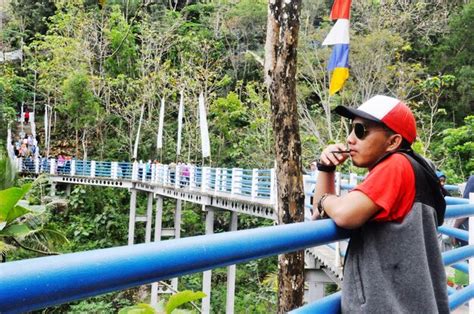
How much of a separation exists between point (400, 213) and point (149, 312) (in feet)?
3.84

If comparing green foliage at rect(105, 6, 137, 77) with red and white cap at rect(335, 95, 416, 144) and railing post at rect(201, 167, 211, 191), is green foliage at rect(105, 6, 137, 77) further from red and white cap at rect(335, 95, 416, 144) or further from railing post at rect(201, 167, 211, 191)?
red and white cap at rect(335, 95, 416, 144)

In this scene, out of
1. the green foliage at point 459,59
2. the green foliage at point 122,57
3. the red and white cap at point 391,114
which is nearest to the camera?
the red and white cap at point 391,114

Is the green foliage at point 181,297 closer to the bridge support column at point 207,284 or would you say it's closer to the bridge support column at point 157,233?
the bridge support column at point 207,284

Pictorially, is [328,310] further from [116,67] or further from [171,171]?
[116,67]

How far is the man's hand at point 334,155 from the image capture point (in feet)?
4.35

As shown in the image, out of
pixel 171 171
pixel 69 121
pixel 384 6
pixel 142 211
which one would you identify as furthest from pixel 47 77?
pixel 384 6

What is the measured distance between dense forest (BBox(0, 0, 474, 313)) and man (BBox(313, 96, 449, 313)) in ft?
46.1

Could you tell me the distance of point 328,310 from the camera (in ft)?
3.63

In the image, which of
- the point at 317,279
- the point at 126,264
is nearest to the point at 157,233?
the point at 317,279

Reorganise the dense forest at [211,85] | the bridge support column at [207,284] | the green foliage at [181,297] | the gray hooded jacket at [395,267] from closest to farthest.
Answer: the gray hooded jacket at [395,267]
the green foliage at [181,297]
the bridge support column at [207,284]
the dense forest at [211,85]

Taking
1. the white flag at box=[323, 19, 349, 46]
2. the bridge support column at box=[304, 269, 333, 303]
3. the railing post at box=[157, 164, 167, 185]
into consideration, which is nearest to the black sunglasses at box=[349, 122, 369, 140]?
the white flag at box=[323, 19, 349, 46]

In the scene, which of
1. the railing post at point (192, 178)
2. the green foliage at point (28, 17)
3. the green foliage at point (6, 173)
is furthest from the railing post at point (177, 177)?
the green foliage at point (28, 17)

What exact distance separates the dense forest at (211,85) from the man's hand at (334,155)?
13.9 metres

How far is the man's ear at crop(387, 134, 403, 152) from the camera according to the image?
119cm
